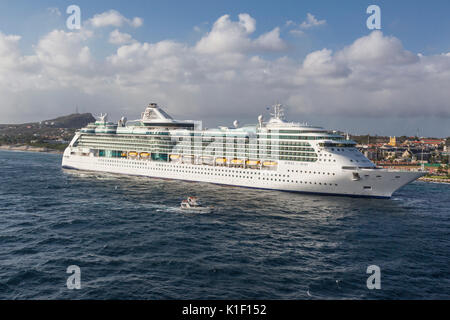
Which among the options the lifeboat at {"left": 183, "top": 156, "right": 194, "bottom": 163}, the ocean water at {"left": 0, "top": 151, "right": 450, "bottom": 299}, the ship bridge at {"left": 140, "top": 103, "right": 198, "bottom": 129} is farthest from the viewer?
the ship bridge at {"left": 140, "top": 103, "right": 198, "bottom": 129}

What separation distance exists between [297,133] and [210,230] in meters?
30.0

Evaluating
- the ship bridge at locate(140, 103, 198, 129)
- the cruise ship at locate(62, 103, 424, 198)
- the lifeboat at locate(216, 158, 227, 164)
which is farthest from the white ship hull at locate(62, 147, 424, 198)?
the ship bridge at locate(140, 103, 198, 129)

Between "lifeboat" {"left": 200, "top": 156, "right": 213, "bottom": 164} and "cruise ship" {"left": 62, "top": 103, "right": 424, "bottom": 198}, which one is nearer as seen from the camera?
"cruise ship" {"left": 62, "top": 103, "right": 424, "bottom": 198}

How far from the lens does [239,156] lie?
61.1m

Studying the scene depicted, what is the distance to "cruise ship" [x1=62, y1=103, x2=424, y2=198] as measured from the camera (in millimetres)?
49531

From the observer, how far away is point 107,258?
24.4m

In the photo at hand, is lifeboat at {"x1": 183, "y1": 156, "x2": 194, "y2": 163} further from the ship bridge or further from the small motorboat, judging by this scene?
the small motorboat

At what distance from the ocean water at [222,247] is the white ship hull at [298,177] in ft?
7.57

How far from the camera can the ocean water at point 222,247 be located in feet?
66.5

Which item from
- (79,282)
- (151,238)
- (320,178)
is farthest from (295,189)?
(79,282)

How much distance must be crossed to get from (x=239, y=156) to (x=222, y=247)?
34960mm

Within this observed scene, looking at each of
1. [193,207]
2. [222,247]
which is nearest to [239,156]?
[193,207]

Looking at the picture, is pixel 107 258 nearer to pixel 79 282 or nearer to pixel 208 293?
pixel 79 282
